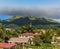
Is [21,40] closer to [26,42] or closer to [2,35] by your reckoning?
[26,42]

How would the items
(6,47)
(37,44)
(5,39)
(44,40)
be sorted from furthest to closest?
(5,39) → (44,40) → (37,44) → (6,47)

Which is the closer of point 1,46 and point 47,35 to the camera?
point 1,46

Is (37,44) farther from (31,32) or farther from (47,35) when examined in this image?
(31,32)

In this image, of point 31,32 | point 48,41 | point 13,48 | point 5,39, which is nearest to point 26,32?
point 31,32

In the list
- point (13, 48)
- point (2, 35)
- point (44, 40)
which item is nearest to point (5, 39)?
point (2, 35)

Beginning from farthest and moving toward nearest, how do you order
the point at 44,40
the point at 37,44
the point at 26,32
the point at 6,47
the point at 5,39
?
the point at 26,32 → the point at 5,39 → the point at 44,40 → the point at 37,44 → the point at 6,47

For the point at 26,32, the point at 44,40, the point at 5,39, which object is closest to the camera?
the point at 44,40

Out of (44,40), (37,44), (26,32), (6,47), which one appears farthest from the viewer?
(26,32)

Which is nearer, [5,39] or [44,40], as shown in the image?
[44,40]
